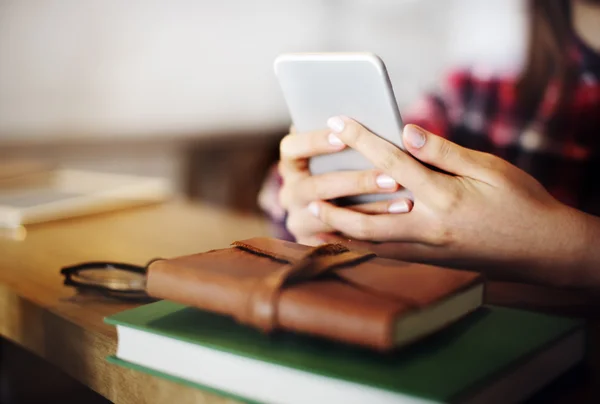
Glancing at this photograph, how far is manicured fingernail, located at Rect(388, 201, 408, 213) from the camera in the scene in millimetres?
620

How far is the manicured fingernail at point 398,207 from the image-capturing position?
62 cm

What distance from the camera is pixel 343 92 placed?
0.55 meters

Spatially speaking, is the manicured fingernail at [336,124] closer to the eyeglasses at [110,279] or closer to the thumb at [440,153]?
the thumb at [440,153]

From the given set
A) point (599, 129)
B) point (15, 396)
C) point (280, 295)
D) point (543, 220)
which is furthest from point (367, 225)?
point (599, 129)

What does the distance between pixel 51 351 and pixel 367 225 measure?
1.00ft

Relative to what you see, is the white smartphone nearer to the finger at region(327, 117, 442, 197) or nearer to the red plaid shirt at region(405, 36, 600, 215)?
the finger at region(327, 117, 442, 197)

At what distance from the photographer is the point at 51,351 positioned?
0.55m

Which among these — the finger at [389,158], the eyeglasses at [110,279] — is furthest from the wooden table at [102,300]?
the finger at [389,158]

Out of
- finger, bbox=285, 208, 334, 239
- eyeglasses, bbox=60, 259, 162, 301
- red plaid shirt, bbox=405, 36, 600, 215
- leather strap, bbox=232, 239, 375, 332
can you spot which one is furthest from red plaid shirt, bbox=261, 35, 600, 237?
leather strap, bbox=232, 239, 375, 332

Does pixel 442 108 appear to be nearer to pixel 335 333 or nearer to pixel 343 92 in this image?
pixel 343 92

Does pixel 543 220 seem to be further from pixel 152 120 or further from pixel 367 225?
pixel 152 120

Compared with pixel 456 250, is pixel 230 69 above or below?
above

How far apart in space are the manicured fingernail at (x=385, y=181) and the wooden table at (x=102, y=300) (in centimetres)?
13

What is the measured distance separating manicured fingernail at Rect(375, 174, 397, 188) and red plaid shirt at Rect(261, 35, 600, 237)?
52 cm
